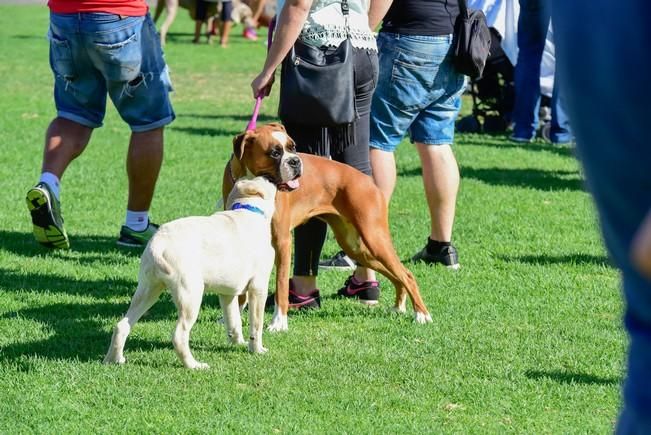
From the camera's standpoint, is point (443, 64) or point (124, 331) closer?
point (124, 331)

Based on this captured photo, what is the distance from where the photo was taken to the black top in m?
5.89

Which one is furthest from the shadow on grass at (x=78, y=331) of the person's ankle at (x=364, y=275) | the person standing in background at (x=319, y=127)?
the person's ankle at (x=364, y=275)

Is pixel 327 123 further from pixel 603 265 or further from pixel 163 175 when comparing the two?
pixel 163 175

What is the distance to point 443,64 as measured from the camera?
607cm

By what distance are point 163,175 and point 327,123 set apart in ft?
14.1

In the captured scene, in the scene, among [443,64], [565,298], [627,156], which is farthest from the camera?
[443,64]

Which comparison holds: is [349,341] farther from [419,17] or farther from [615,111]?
[615,111]

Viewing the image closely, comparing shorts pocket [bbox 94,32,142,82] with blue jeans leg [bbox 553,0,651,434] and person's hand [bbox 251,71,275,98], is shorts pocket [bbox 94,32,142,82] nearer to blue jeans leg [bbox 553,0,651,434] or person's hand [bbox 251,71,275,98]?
person's hand [bbox 251,71,275,98]

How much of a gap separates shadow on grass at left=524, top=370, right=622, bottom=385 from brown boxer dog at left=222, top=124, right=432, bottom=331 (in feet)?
3.04

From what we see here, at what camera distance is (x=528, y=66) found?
36.7ft

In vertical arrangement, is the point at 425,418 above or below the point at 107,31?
below

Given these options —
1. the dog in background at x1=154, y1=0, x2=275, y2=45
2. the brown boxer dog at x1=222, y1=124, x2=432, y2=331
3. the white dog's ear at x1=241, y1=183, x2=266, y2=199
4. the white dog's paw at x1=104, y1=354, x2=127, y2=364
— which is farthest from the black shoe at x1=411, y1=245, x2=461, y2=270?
the dog in background at x1=154, y1=0, x2=275, y2=45

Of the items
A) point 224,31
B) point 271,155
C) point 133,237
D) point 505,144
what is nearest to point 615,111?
point 271,155

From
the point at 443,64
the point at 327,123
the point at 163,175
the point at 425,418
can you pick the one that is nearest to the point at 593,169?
the point at 425,418
